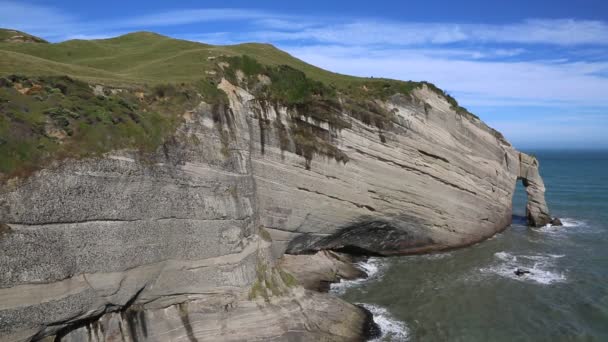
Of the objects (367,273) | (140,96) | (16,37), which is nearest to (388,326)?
(367,273)

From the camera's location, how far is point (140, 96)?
61.1ft

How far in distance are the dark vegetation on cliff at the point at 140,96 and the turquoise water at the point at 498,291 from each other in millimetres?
8541

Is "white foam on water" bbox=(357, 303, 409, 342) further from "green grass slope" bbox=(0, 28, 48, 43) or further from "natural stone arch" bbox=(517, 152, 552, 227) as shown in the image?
"green grass slope" bbox=(0, 28, 48, 43)

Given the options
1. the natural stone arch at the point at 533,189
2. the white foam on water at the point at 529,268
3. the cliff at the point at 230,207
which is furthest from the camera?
the natural stone arch at the point at 533,189

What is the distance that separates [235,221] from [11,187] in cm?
888

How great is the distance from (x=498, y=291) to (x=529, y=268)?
5454 mm

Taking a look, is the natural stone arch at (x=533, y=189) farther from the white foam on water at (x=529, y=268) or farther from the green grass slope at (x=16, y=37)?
the green grass slope at (x=16, y=37)

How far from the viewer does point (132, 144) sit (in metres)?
16.1

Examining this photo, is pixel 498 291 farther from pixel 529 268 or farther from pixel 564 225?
pixel 564 225

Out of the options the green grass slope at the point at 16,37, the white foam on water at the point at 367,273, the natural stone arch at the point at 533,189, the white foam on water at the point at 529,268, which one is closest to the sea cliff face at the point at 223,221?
the white foam on water at the point at 367,273

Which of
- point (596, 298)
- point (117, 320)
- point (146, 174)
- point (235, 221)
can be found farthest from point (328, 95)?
point (596, 298)

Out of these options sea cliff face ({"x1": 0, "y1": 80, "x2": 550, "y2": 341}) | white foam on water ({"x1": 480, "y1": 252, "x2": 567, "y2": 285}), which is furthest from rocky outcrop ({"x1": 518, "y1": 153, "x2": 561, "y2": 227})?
sea cliff face ({"x1": 0, "y1": 80, "x2": 550, "y2": 341})

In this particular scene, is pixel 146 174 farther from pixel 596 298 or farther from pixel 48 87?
pixel 596 298

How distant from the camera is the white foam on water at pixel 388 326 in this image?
779 inches
